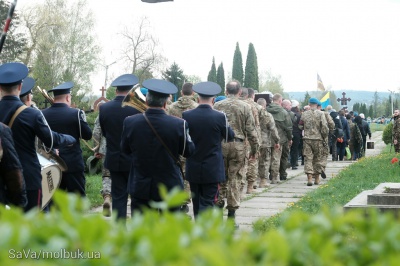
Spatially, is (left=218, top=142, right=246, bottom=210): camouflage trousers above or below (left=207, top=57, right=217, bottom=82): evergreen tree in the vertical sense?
below

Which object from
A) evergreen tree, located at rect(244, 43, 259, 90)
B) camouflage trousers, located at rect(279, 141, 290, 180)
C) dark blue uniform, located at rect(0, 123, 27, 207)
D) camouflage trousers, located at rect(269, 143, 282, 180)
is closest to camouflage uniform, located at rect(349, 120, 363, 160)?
camouflage trousers, located at rect(279, 141, 290, 180)

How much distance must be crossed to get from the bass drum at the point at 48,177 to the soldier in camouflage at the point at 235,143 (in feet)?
10.8

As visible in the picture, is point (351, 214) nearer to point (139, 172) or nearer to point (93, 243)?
point (93, 243)

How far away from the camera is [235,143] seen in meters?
10.8

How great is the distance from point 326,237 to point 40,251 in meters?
0.92

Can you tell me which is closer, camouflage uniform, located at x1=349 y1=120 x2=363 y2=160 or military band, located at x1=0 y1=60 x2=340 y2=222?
military band, located at x1=0 y1=60 x2=340 y2=222

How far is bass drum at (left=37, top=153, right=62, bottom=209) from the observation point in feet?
25.0

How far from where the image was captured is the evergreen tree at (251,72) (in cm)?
9106

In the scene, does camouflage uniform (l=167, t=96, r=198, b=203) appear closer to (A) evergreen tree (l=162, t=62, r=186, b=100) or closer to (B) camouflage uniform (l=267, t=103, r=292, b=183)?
(B) camouflage uniform (l=267, t=103, r=292, b=183)

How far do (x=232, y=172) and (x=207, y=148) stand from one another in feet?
5.54

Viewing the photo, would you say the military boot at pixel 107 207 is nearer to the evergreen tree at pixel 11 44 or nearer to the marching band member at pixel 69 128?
the marching band member at pixel 69 128

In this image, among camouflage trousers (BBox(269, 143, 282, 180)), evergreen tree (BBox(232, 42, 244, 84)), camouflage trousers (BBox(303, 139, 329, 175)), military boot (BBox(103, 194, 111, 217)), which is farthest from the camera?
evergreen tree (BBox(232, 42, 244, 84))

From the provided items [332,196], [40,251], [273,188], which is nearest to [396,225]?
[40,251]

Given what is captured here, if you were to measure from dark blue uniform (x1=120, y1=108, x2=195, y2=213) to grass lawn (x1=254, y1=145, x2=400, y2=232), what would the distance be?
228 centimetres
